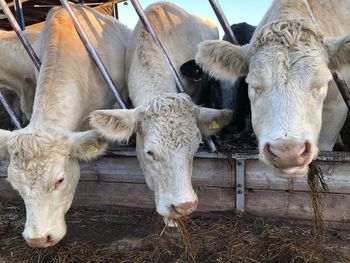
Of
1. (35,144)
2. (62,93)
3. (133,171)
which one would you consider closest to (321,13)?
(133,171)

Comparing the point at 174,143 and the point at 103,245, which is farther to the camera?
the point at 103,245

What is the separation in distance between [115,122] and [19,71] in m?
3.07

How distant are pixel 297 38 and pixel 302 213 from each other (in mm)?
1578

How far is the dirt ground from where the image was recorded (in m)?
3.19

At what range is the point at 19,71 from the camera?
5574mm

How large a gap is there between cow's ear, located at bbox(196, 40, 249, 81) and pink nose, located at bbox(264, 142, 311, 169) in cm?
91

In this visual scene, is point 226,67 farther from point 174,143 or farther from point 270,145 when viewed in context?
point 270,145

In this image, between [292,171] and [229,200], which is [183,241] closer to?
[229,200]

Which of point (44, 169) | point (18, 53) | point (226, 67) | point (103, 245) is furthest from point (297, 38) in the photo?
point (18, 53)

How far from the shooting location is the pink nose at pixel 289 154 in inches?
88.3

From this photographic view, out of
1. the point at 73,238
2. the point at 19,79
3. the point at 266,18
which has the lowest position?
the point at 73,238

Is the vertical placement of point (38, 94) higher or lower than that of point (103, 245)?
higher

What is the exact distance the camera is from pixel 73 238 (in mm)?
3781

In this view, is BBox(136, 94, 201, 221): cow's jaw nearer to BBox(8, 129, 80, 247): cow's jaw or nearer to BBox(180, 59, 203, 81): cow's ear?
BBox(8, 129, 80, 247): cow's jaw
